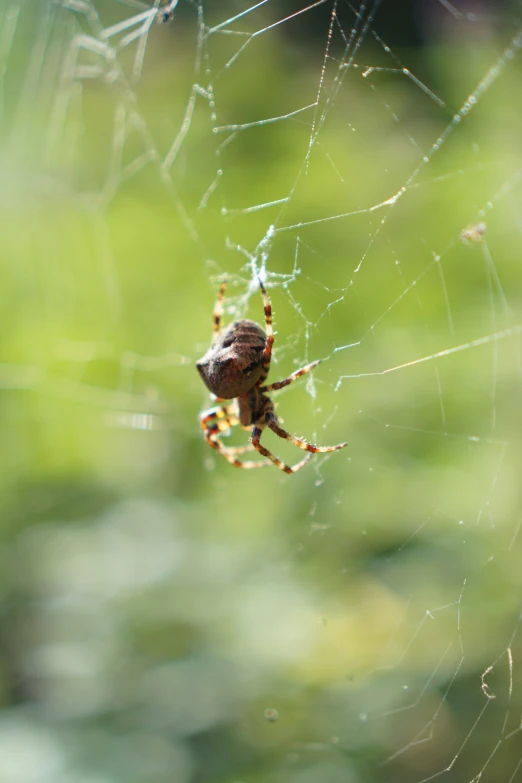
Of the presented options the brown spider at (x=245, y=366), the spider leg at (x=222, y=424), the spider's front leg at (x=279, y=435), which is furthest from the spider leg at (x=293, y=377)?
the spider leg at (x=222, y=424)

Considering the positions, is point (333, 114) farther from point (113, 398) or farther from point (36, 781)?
point (36, 781)

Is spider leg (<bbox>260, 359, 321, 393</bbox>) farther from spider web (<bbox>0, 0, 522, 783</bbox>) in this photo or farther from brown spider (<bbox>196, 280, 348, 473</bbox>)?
spider web (<bbox>0, 0, 522, 783</bbox>)

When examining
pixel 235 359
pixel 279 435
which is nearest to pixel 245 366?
pixel 235 359

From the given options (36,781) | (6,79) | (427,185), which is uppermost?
(6,79)

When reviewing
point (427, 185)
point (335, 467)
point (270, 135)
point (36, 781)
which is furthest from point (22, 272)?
point (36, 781)

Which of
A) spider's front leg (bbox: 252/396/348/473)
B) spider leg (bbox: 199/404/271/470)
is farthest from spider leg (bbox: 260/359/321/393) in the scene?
spider leg (bbox: 199/404/271/470)

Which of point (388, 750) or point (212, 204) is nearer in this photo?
point (388, 750)

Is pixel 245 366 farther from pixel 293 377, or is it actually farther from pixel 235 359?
pixel 293 377
